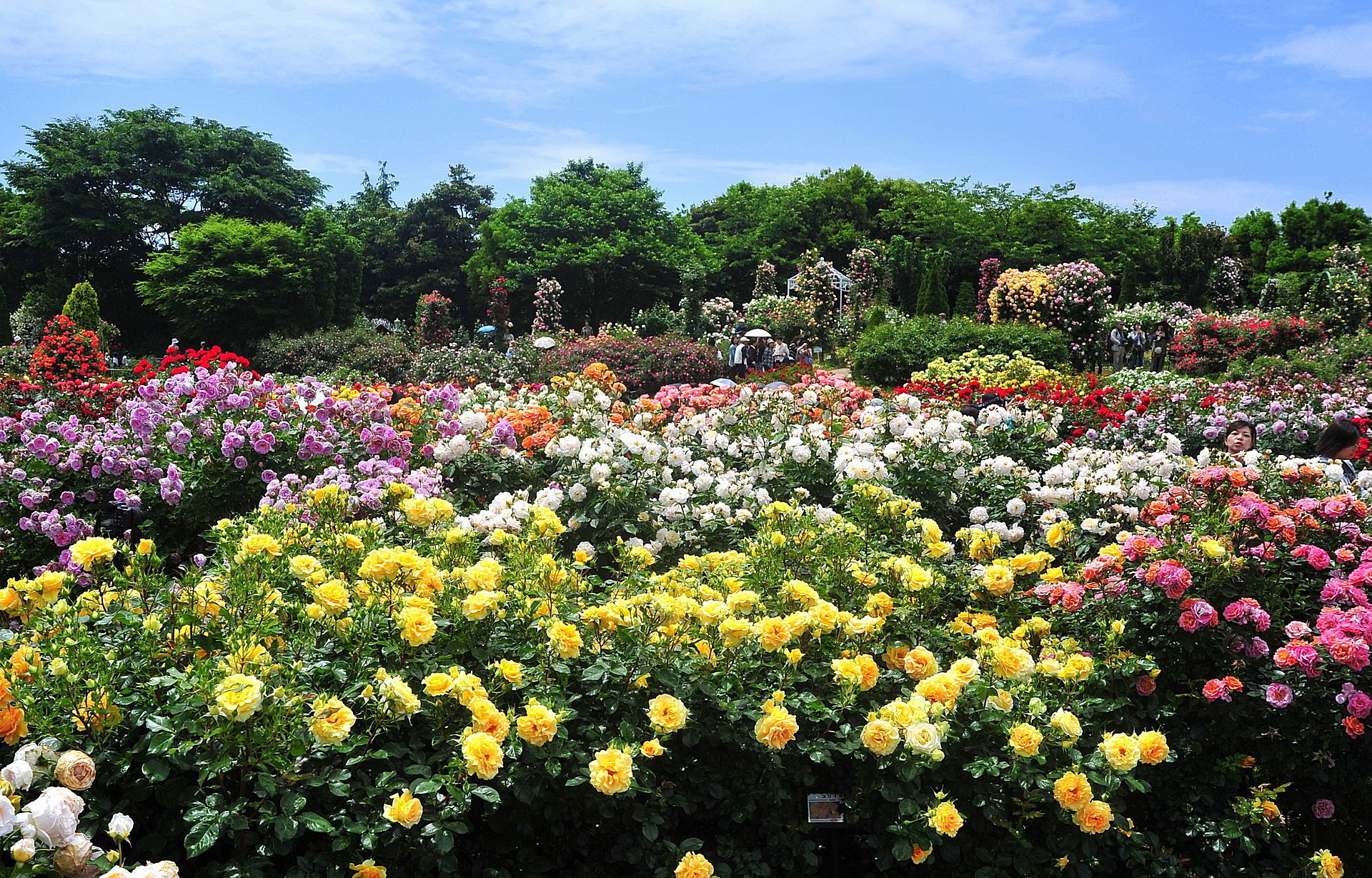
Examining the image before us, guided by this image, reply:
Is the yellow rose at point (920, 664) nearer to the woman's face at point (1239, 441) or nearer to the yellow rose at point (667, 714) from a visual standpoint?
the yellow rose at point (667, 714)

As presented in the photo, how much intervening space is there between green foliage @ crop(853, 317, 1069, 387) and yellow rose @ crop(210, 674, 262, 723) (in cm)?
1533

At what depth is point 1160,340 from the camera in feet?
67.1

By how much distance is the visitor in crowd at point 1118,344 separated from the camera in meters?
19.8

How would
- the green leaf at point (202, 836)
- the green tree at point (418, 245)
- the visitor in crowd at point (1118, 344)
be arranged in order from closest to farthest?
the green leaf at point (202, 836) < the visitor in crowd at point (1118, 344) < the green tree at point (418, 245)

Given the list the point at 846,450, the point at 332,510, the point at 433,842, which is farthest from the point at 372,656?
the point at 846,450

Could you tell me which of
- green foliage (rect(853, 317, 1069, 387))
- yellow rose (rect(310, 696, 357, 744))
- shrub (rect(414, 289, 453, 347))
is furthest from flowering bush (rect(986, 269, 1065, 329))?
yellow rose (rect(310, 696, 357, 744))

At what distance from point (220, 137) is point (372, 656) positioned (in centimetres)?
3908

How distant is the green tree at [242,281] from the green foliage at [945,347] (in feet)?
64.1

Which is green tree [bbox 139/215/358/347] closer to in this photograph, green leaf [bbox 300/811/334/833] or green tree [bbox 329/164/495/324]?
green tree [bbox 329/164/495/324]

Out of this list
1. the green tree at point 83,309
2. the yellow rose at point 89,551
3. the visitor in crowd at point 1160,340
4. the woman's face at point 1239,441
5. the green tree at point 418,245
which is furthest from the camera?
the green tree at point 418,245

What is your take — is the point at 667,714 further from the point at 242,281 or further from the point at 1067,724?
the point at 242,281

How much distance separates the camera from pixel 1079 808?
7.16 ft

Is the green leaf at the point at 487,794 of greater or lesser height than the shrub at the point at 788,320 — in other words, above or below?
below

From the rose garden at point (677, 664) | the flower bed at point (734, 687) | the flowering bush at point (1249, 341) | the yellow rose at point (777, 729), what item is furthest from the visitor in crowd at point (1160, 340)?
the yellow rose at point (777, 729)
